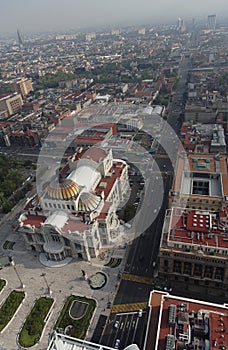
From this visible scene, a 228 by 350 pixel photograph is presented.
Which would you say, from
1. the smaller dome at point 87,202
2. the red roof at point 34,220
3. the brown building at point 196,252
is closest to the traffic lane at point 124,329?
the brown building at point 196,252

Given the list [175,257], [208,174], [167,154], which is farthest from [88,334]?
[167,154]

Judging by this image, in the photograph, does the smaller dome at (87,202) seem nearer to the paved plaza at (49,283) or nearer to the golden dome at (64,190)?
the golden dome at (64,190)

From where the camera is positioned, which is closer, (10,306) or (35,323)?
(35,323)

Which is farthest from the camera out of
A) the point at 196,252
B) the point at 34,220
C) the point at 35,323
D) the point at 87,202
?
the point at 34,220

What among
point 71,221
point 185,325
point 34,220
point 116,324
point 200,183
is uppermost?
point 185,325

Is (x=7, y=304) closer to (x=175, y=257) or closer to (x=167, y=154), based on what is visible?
(x=175, y=257)

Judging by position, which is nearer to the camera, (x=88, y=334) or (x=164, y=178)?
(x=88, y=334)

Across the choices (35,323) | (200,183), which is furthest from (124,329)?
(200,183)

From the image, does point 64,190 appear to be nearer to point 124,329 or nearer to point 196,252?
point 124,329
